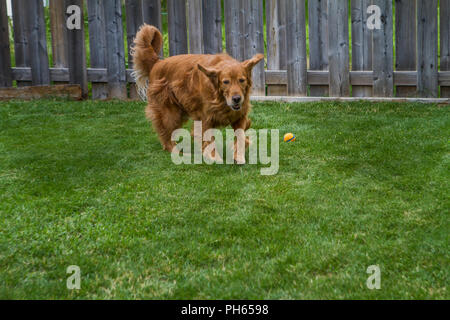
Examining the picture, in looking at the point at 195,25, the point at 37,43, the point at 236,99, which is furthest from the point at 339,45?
the point at 37,43

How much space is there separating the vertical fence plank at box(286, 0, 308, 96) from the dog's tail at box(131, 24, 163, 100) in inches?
80.9

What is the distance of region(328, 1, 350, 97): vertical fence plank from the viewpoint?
6.89 metres

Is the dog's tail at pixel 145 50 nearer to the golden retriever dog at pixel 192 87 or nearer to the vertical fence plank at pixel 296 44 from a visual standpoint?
the golden retriever dog at pixel 192 87

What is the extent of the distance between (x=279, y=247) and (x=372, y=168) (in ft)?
5.54

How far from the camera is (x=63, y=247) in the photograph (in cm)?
310

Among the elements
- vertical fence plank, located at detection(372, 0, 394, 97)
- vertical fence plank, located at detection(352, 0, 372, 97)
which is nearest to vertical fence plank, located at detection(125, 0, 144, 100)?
vertical fence plank, located at detection(352, 0, 372, 97)

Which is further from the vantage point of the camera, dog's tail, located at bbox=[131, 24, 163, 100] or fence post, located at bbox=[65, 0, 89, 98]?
fence post, located at bbox=[65, 0, 89, 98]

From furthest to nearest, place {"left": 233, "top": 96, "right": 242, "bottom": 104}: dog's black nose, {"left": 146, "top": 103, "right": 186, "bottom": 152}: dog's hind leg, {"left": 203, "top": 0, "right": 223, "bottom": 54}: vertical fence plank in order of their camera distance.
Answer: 1. {"left": 203, "top": 0, "right": 223, "bottom": 54}: vertical fence plank
2. {"left": 146, "top": 103, "right": 186, "bottom": 152}: dog's hind leg
3. {"left": 233, "top": 96, "right": 242, "bottom": 104}: dog's black nose

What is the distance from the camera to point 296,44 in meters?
7.14

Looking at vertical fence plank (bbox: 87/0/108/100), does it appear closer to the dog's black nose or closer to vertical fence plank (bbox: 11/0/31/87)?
vertical fence plank (bbox: 11/0/31/87)

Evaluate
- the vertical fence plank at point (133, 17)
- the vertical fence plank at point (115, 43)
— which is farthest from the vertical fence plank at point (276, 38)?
the vertical fence plank at point (115, 43)

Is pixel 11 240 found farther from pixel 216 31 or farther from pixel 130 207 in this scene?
pixel 216 31

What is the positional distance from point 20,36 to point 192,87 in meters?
4.14
